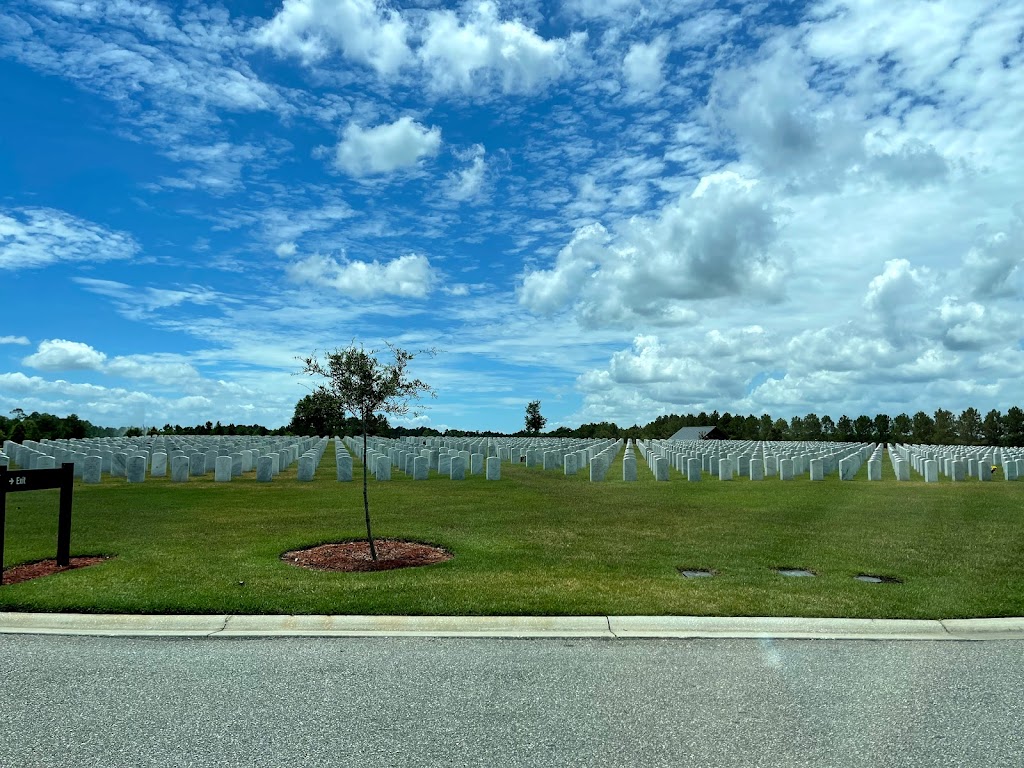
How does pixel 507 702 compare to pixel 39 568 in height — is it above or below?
below

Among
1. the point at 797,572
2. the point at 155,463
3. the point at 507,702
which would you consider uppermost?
the point at 155,463

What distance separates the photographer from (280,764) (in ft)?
12.9

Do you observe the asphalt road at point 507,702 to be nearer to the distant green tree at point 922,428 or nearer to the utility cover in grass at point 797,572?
the utility cover in grass at point 797,572

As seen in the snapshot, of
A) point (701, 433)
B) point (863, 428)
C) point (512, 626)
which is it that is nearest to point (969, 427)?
point (863, 428)

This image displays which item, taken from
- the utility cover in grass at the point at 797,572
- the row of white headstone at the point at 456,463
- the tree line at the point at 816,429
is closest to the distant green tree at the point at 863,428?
the tree line at the point at 816,429

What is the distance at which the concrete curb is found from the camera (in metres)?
6.48

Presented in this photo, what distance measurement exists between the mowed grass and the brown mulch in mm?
297

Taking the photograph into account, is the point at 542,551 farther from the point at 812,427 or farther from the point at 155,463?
the point at 812,427

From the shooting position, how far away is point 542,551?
10227 mm

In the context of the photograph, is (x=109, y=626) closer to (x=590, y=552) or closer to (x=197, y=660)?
(x=197, y=660)

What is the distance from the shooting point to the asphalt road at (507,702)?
13.3ft

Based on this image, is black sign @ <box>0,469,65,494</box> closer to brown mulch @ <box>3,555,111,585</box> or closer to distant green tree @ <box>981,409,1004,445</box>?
brown mulch @ <box>3,555,111,585</box>

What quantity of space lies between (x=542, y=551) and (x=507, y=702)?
5479mm

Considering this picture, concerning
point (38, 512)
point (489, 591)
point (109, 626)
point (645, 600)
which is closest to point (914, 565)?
point (645, 600)
